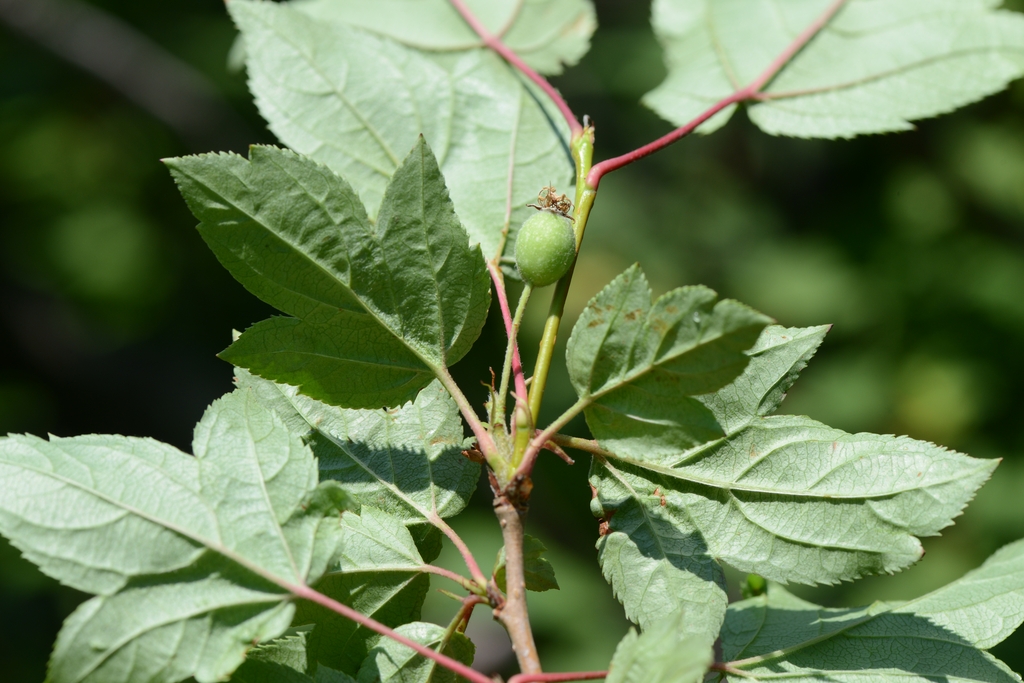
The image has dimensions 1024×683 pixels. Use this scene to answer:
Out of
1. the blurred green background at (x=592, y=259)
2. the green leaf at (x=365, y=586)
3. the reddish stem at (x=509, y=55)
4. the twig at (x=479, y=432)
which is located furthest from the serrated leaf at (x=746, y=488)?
the blurred green background at (x=592, y=259)

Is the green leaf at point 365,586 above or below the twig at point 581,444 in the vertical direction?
below

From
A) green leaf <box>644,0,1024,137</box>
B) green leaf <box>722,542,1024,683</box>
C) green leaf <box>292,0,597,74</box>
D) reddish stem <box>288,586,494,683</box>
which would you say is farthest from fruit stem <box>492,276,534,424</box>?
green leaf <box>292,0,597,74</box>

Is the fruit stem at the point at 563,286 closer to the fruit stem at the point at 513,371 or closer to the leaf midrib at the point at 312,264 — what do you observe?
the fruit stem at the point at 513,371

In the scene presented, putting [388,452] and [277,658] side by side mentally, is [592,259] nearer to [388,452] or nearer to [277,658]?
[388,452]

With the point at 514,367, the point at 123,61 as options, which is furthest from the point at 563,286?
the point at 123,61

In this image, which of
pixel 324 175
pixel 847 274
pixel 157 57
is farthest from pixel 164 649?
pixel 157 57

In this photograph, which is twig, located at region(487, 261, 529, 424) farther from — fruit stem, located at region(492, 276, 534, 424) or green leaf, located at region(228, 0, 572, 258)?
green leaf, located at region(228, 0, 572, 258)

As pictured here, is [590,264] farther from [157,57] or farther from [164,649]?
[164,649]
